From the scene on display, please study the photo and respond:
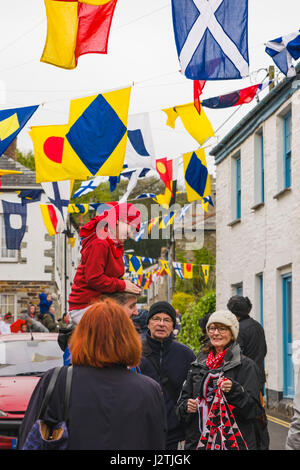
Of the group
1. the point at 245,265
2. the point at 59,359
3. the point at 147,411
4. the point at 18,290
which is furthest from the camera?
the point at 18,290

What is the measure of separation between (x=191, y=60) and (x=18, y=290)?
29031 millimetres

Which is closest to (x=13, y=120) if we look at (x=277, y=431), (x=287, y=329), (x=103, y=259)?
(x=277, y=431)

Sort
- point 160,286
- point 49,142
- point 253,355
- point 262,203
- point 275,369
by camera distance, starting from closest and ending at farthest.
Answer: point 253,355
point 49,142
point 275,369
point 262,203
point 160,286

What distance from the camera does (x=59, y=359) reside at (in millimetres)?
10711

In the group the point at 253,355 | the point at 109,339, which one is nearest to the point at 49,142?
the point at 253,355

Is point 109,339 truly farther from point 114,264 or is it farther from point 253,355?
point 253,355

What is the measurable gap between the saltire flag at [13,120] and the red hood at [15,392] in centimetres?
443

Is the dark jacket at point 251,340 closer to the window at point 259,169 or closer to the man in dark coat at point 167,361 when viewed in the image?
the man in dark coat at point 167,361

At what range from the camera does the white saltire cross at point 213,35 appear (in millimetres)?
9977

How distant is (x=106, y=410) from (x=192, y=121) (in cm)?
1046

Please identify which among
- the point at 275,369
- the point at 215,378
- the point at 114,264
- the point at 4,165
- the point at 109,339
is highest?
the point at 4,165

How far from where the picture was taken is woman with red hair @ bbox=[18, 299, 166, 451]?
399 cm

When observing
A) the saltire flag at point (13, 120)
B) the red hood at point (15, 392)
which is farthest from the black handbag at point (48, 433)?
the saltire flag at point (13, 120)
